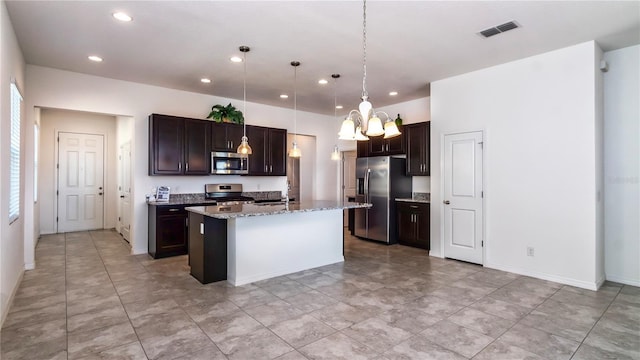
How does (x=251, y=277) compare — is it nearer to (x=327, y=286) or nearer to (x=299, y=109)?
(x=327, y=286)

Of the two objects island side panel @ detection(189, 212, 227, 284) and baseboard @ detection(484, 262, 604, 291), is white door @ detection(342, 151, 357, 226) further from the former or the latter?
island side panel @ detection(189, 212, 227, 284)

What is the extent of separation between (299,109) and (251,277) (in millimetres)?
4240

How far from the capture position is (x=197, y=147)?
5555mm

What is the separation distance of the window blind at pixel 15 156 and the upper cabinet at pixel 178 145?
5.36 ft

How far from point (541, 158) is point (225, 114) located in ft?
16.0

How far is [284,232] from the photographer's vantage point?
14.0ft

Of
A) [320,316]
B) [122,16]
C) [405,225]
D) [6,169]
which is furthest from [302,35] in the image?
[405,225]

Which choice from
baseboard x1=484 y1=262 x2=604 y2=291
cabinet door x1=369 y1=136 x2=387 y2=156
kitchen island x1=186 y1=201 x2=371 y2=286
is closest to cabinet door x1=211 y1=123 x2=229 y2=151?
kitchen island x1=186 y1=201 x2=371 y2=286

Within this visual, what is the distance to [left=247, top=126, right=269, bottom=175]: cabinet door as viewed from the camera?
20.2 ft

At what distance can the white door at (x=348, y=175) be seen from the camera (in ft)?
25.5

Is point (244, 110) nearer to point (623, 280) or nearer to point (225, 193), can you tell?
point (225, 193)

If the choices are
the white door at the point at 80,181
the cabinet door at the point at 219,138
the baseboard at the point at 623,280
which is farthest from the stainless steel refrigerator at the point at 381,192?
the white door at the point at 80,181

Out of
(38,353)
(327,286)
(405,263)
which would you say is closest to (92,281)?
(38,353)

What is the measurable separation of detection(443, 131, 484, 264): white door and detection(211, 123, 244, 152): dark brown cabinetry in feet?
11.7
